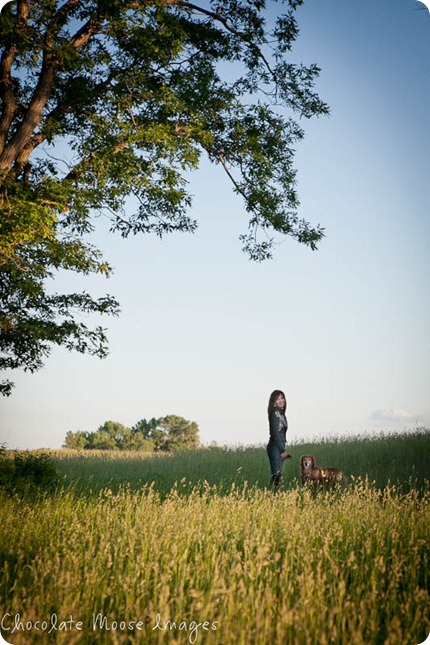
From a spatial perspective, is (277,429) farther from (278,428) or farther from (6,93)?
(6,93)

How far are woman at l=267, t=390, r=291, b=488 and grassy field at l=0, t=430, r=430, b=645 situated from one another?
255 centimetres

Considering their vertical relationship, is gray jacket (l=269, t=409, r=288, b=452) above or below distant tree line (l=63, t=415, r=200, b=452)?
above

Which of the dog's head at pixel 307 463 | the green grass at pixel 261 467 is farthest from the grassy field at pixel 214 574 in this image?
the dog's head at pixel 307 463

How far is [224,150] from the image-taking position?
46.2 ft

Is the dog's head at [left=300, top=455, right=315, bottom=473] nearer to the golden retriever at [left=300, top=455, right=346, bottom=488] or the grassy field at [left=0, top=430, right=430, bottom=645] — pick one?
the golden retriever at [left=300, top=455, right=346, bottom=488]

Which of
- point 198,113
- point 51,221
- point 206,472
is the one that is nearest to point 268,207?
point 198,113

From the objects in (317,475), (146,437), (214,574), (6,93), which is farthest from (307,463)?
(146,437)

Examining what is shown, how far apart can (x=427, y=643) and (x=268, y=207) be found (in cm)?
1117

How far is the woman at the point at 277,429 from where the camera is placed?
11609 millimetres

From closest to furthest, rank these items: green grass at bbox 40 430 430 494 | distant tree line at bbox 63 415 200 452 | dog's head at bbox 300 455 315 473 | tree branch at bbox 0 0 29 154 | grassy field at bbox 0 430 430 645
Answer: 1. grassy field at bbox 0 430 430 645
2. dog's head at bbox 300 455 315 473
3. tree branch at bbox 0 0 29 154
4. green grass at bbox 40 430 430 494
5. distant tree line at bbox 63 415 200 452

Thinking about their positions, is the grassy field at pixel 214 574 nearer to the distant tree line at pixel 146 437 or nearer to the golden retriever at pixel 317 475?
the golden retriever at pixel 317 475

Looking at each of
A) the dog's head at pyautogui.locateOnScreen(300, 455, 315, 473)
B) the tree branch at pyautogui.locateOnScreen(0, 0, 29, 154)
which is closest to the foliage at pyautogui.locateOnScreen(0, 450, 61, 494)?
A: the dog's head at pyautogui.locateOnScreen(300, 455, 315, 473)

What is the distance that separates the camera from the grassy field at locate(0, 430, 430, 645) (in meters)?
4.12

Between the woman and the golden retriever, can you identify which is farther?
the woman
